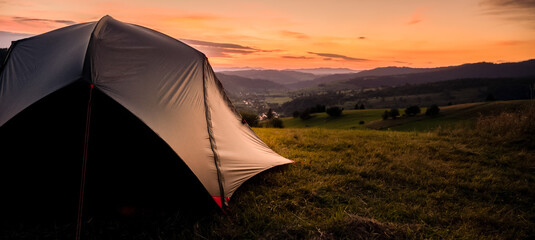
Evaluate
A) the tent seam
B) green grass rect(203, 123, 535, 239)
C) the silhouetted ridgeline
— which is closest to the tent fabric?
the tent seam

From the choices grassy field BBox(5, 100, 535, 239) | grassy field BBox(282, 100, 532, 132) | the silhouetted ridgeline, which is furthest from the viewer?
the silhouetted ridgeline

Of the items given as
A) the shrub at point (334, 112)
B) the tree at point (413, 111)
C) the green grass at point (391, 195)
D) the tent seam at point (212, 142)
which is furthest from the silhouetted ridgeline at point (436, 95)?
the tent seam at point (212, 142)

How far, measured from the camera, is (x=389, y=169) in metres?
5.79

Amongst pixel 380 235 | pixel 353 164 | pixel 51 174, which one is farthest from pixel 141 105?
pixel 353 164

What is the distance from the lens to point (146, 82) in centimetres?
385

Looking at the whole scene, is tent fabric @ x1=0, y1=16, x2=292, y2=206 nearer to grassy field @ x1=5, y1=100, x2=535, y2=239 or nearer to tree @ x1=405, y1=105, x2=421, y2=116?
grassy field @ x1=5, y1=100, x2=535, y2=239

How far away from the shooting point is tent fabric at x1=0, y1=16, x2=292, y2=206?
347 centimetres

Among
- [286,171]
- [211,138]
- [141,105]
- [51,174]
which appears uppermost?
[141,105]

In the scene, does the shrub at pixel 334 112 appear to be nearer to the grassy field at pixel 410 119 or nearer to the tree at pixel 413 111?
the grassy field at pixel 410 119

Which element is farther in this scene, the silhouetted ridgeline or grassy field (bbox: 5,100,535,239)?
the silhouetted ridgeline

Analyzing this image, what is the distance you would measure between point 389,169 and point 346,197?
6.24ft

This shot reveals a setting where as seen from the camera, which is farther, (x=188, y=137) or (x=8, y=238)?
(x=188, y=137)

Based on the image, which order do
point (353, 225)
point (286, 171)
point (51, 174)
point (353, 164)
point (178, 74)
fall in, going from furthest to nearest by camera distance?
point (353, 164)
point (286, 171)
point (178, 74)
point (51, 174)
point (353, 225)

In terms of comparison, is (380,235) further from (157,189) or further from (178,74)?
(178,74)
